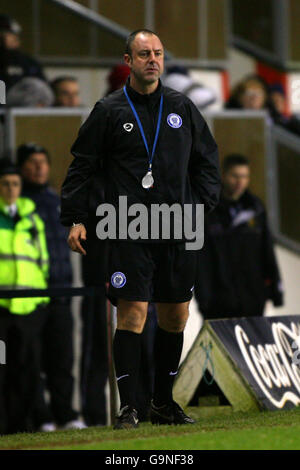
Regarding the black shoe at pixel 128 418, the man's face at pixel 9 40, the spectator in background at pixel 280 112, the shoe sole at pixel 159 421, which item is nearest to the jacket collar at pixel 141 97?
the black shoe at pixel 128 418

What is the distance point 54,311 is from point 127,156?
2919 mm

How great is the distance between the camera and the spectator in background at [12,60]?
42.8 ft

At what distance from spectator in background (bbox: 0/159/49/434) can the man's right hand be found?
7.50ft

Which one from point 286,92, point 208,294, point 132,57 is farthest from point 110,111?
point 286,92

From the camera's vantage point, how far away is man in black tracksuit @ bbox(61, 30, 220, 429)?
27.0 ft

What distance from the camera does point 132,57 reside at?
8.34 m

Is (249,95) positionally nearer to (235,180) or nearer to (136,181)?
(235,180)

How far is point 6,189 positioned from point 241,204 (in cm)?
249

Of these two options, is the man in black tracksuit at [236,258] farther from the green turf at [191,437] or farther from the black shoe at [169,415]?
the black shoe at [169,415]

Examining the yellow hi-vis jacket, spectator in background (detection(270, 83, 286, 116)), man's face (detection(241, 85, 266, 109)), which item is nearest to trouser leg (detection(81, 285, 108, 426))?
the yellow hi-vis jacket
